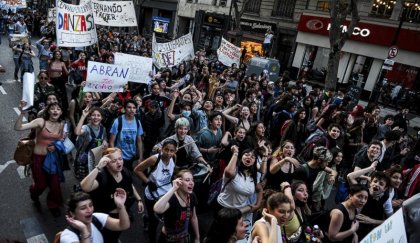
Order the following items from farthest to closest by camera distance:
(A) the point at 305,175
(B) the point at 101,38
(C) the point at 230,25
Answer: (C) the point at 230,25, (B) the point at 101,38, (A) the point at 305,175

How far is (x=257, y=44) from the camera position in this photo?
2891cm

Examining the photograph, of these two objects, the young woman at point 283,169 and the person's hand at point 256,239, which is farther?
the young woman at point 283,169

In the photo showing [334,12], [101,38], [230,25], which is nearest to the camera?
[334,12]

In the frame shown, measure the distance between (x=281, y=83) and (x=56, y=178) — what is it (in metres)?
9.48

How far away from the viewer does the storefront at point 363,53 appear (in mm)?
20531

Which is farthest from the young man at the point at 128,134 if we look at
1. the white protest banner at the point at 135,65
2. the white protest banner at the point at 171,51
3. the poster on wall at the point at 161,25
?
the poster on wall at the point at 161,25

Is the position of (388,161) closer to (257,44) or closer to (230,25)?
(257,44)

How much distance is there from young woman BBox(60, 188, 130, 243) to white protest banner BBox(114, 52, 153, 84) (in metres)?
4.74

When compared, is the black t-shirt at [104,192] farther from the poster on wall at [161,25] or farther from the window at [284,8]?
the poster on wall at [161,25]

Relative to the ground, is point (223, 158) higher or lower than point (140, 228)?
higher

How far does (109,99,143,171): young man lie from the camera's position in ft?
17.5

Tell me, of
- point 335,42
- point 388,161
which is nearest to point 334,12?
point 335,42

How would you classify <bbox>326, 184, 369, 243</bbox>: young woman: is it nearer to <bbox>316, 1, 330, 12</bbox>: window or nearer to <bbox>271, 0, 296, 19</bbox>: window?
<bbox>316, 1, 330, 12</bbox>: window

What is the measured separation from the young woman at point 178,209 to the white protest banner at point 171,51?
23.4 feet
